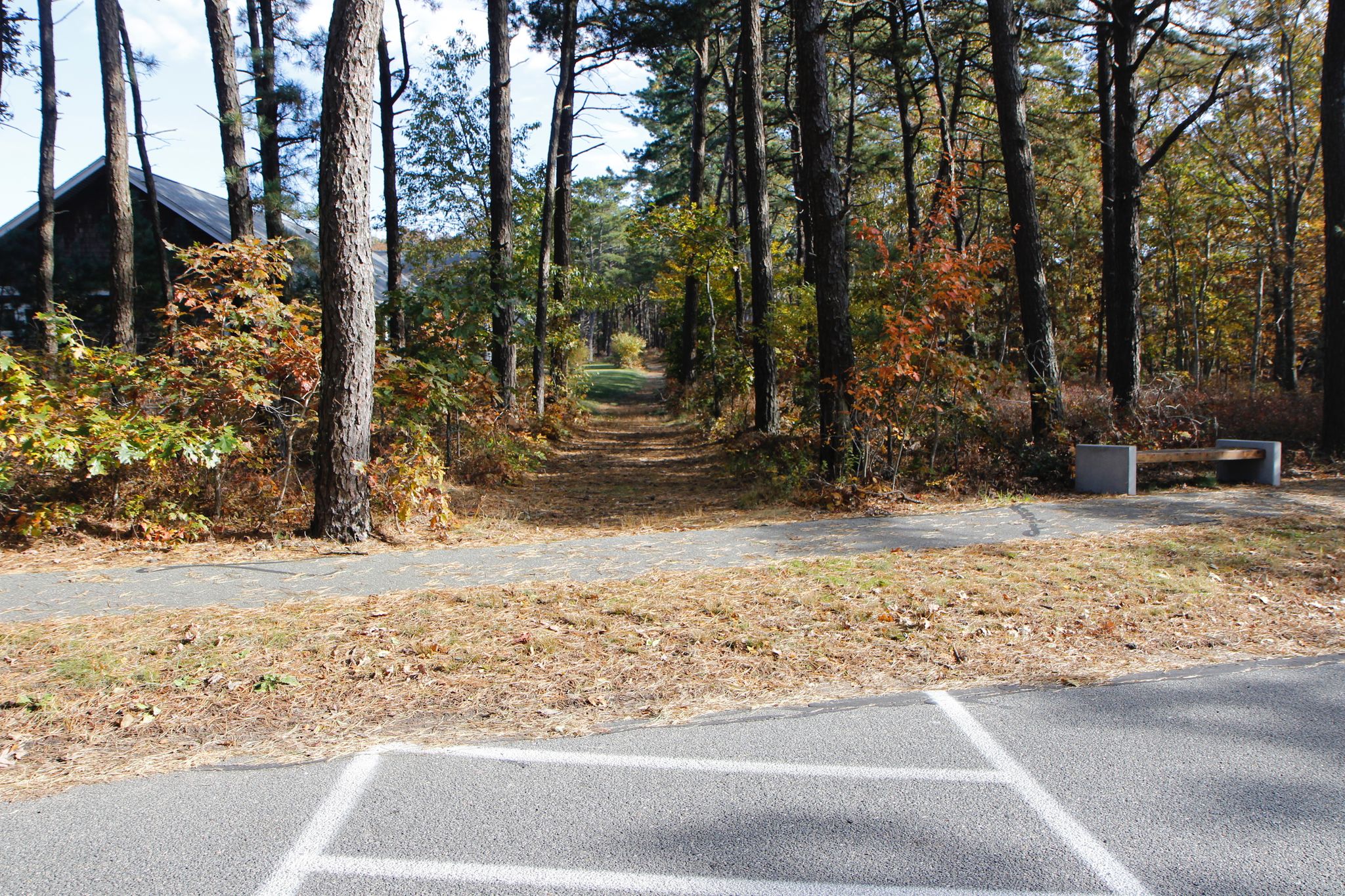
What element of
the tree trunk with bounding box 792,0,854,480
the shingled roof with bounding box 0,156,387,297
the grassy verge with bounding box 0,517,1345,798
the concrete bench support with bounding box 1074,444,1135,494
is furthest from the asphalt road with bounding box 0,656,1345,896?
the shingled roof with bounding box 0,156,387,297

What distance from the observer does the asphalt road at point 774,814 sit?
2867mm

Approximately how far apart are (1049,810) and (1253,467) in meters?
10.2

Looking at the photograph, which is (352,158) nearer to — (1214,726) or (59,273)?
(1214,726)

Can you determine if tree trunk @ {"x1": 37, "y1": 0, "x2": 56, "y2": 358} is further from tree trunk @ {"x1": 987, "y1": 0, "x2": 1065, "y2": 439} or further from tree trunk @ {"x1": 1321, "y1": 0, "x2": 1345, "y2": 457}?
tree trunk @ {"x1": 1321, "y1": 0, "x2": 1345, "y2": 457}

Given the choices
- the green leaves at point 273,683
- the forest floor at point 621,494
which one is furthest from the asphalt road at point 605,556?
the green leaves at point 273,683

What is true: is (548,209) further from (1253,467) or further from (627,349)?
(627,349)

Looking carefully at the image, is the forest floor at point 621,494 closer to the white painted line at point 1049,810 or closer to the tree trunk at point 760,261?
the tree trunk at point 760,261

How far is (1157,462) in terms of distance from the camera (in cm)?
1098

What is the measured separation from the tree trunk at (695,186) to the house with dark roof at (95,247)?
11.1 meters

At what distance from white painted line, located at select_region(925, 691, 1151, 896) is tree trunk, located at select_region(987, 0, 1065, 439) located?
8583 mm

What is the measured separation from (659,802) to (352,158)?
21.9 ft

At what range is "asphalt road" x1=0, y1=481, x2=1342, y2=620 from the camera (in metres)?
6.12

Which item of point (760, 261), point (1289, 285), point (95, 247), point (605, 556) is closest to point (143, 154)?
point (95, 247)

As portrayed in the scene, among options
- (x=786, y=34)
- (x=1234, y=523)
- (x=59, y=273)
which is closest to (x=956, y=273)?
(x=1234, y=523)
